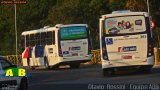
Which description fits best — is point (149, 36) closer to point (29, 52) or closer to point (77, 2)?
point (29, 52)

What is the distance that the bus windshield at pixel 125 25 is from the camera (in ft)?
83.1

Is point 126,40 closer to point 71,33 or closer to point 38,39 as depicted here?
point 71,33

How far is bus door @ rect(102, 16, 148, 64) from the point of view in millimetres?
25219

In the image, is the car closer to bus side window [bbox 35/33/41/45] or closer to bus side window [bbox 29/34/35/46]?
bus side window [bbox 35/33/41/45]

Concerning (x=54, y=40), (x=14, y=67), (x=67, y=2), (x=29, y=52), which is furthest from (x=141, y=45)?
(x=67, y=2)

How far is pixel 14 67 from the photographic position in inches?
716

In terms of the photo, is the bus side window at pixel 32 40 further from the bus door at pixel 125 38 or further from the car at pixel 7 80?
the car at pixel 7 80

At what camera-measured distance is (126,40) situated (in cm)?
2538

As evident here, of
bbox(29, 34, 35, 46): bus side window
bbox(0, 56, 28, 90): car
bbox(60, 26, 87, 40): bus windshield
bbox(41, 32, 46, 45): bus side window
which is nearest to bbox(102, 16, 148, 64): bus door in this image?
bbox(0, 56, 28, 90): car

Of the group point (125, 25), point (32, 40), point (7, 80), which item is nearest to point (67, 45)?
Result: point (32, 40)

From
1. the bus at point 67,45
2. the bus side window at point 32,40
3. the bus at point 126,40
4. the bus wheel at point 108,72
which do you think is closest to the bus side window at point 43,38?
the bus at point 67,45

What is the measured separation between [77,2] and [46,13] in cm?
1242

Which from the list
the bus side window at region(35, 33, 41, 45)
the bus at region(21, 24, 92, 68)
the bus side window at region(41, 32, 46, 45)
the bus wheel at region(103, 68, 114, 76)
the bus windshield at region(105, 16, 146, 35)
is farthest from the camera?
the bus side window at region(35, 33, 41, 45)

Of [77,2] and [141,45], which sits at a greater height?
[77,2]
